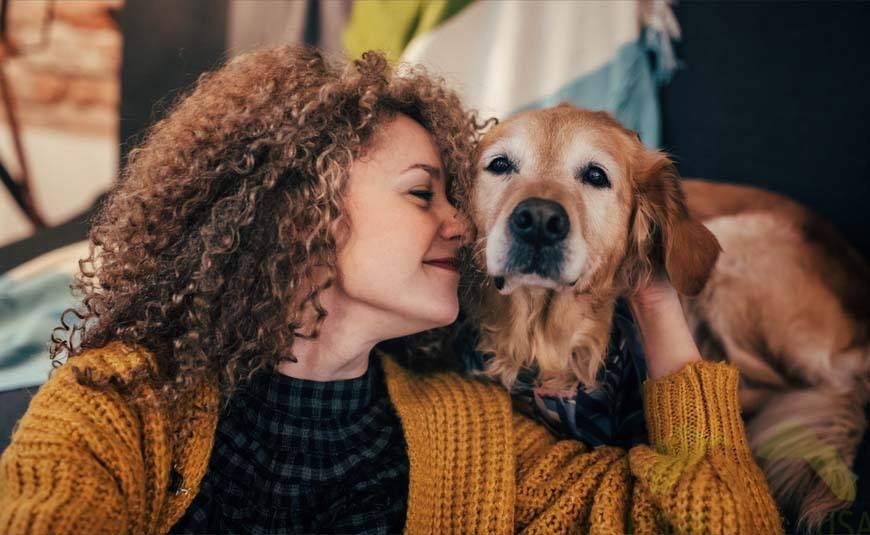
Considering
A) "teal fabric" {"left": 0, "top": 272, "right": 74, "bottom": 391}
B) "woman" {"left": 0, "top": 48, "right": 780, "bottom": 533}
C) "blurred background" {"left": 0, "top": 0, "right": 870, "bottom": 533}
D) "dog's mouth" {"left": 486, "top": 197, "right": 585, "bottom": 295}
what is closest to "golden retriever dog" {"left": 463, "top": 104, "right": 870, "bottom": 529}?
"dog's mouth" {"left": 486, "top": 197, "right": 585, "bottom": 295}

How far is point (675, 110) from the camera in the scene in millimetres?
2225

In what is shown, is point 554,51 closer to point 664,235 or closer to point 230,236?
point 664,235

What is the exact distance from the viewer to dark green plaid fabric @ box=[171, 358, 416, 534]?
3.87 ft

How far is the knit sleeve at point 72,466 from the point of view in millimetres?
899

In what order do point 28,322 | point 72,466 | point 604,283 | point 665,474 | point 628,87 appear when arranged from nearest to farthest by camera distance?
point 72,466 < point 665,474 < point 604,283 < point 28,322 < point 628,87

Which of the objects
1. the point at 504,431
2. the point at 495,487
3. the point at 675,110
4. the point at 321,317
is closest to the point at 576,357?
the point at 504,431

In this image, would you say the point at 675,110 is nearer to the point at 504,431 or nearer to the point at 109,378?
the point at 504,431

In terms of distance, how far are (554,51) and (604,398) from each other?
3.97 feet

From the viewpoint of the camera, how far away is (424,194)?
131 cm

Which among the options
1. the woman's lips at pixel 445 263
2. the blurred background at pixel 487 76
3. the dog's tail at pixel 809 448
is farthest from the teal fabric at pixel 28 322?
the dog's tail at pixel 809 448

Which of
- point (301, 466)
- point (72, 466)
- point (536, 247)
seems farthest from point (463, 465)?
point (72, 466)

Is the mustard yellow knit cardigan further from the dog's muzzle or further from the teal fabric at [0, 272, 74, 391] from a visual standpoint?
the teal fabric at [0, 272, 74, 391]

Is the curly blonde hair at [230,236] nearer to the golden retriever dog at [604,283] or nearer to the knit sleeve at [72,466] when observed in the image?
the knit sleeve at [72,466]

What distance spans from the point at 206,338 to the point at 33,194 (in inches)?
39.8
